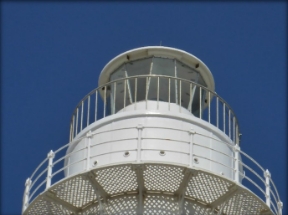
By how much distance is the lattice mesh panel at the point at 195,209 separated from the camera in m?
28.0

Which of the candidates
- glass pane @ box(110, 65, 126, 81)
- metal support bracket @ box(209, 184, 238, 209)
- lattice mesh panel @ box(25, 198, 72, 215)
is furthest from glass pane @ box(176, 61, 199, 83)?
lattice mesh panel @ box(25, 198, 72, 215)

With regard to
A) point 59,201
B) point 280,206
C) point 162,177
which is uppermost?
point 162,177

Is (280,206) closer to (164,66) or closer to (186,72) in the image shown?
(186,72)

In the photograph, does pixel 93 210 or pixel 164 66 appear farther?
pixel 164 66

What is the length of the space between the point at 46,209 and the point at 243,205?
5.44m

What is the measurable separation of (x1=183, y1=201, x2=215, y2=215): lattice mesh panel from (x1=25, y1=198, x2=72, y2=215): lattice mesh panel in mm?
3285

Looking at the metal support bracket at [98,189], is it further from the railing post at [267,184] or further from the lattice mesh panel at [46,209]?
the railing post at [267,184]

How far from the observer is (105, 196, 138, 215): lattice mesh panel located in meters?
27.9

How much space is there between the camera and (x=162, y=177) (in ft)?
90.2

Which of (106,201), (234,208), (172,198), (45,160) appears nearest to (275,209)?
(234,208)

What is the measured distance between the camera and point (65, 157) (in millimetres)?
28359

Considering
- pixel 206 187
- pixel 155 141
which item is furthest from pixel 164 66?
pixel 206 187

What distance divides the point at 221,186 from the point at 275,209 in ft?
6.00

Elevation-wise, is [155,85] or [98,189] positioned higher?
[155,85]
